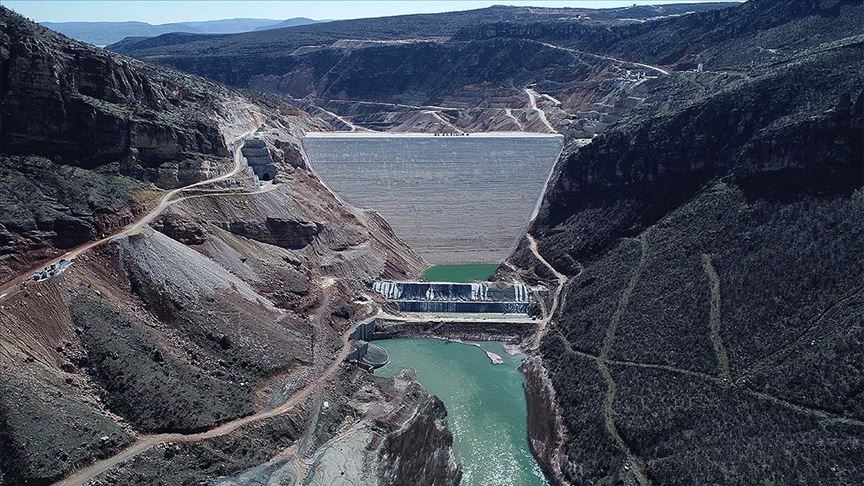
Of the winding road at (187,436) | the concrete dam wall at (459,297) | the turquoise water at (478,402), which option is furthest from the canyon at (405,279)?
the concrete dam wall at (459,297)

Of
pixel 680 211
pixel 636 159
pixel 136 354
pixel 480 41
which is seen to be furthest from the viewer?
pixel 480 41

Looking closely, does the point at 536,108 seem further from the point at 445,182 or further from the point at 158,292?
the point at 158,292

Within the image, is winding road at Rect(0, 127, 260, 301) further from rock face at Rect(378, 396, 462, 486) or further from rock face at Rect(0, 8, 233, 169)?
rock face at Rect(378, 396, 462, 486)

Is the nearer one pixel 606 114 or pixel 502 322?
pixel 502 322

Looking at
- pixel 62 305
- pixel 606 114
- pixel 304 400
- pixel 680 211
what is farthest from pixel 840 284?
pixel 606 114

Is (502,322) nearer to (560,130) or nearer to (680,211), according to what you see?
(680,211)
